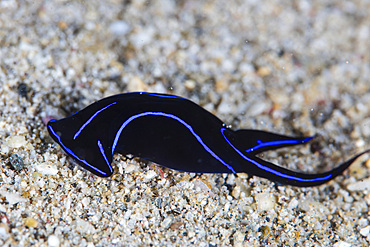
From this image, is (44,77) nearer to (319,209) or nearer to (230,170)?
(230,170)

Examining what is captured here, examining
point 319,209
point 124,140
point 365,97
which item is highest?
point 124,140

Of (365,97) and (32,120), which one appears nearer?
(32,120)

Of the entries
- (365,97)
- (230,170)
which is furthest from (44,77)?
(365,97)

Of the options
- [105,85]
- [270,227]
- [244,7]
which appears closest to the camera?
[270,227]

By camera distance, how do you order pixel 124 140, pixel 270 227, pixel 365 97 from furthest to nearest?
1. pixel 365 97
2. pixel 270 227
3. pixel 124 140
